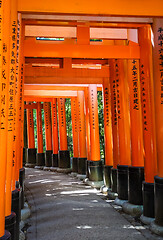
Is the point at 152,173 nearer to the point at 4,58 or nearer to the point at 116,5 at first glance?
the point at 116,5

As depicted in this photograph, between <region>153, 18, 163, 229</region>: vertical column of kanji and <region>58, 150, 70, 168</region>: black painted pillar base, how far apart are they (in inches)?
354

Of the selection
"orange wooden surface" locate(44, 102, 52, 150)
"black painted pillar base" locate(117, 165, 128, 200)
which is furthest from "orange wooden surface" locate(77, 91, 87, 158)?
"black painted pillar base" locate(117, 165, 128, 200)

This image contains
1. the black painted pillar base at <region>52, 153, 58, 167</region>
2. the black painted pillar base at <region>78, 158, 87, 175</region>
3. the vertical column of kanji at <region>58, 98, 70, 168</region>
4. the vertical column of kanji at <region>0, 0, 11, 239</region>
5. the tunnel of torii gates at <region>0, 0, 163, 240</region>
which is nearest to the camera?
the vertical column of kanji at <region>0, 0, 11, 239</region>

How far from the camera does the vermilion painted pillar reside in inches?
440

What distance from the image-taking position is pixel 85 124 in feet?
37.4

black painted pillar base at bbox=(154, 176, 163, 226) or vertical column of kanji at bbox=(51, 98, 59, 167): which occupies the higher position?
vertical column of kanji at bbox=(51, 98, 59, 167)

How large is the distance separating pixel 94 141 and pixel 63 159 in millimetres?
4282

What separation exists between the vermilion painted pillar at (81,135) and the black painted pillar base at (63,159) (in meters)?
2.08

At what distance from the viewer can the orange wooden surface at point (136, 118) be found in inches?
228

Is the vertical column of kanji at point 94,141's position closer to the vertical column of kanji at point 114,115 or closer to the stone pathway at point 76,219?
the stone pathway at point 76,219

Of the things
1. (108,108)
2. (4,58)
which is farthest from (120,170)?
(4,58)

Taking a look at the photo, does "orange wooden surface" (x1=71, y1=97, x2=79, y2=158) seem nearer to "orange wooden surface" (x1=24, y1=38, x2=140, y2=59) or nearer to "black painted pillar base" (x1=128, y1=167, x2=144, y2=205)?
"black painted pillar base" (x1=128, y1=167, x2=144, y2=205)

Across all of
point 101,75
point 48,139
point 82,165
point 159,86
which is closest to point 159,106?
point 159,86

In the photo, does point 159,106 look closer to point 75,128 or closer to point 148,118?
point 148,118
